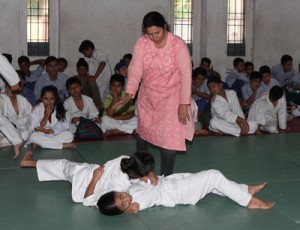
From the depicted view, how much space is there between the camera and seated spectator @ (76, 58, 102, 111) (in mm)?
8961

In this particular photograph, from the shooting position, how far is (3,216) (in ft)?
13.3

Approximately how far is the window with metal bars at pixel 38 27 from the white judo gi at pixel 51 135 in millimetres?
3967

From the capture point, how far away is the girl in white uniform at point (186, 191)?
413cm

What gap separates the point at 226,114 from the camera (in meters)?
7.43

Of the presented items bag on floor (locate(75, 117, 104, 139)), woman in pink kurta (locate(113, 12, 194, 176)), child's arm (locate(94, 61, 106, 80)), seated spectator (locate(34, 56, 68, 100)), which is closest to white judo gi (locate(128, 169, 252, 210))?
woman in pink kurta (locate(113, 12, 194, 176))

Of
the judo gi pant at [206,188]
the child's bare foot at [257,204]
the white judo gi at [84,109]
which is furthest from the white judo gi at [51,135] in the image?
the child's bare foot at [257,204]

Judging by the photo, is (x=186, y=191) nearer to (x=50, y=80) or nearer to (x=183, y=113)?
(x=183, y=113)

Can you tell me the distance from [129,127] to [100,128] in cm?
43

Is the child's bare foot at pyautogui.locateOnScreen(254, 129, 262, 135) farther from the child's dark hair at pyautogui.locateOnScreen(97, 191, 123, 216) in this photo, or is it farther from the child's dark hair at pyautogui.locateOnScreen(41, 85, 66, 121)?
the child's dark hair at pyautogui.locateOnScreen(97, 191, 123, 216)

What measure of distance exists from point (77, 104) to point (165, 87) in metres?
3.10

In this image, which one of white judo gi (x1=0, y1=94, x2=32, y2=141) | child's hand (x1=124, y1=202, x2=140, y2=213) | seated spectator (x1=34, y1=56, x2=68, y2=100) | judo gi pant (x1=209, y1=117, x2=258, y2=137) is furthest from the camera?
seated spectator (x1=34, y1=56, x2=68, y2=100)

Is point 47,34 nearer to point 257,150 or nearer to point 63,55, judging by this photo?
point 63,55

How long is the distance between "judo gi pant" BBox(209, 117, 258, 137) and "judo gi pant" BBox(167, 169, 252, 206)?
10.4 ft

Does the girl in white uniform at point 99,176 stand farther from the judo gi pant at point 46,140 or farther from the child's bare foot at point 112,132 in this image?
the child's bare foot at point 112,132
